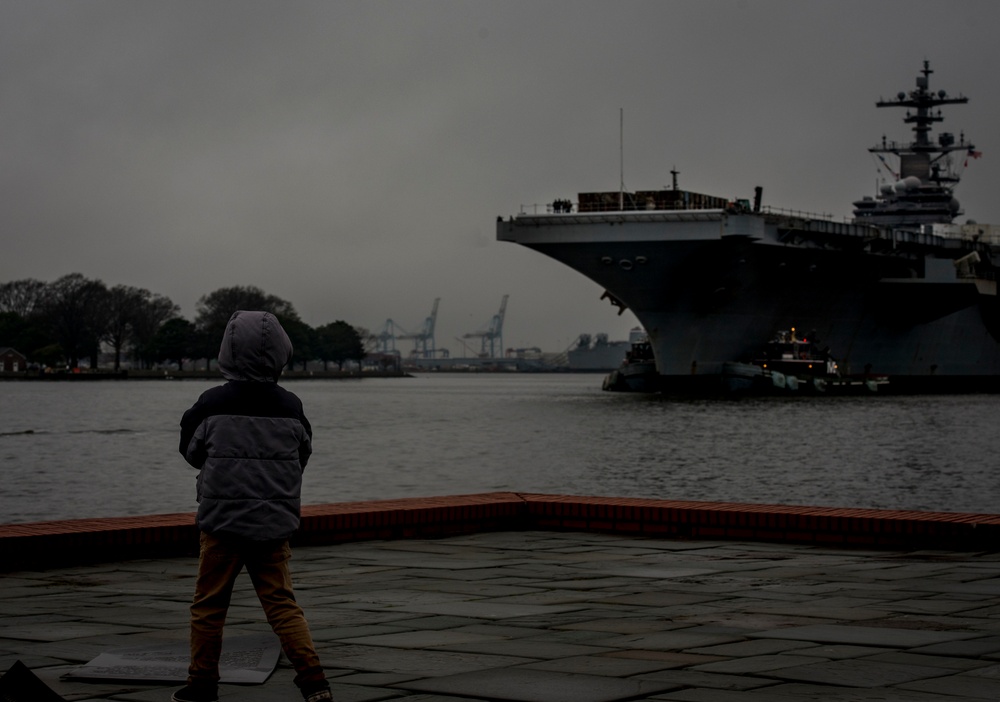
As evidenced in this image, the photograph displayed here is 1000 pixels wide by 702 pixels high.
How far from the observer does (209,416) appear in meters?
4.88

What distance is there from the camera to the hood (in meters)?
4.87

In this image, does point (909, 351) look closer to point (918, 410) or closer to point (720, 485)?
point (918, 410)

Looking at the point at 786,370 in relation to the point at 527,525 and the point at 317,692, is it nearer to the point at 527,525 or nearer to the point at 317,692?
the point at 527,525

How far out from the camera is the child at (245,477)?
4816 millimetres

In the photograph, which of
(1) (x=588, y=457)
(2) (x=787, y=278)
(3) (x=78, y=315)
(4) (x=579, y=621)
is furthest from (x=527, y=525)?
(3) (x=78, y=315)

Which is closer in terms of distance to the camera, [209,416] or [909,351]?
[209,416]

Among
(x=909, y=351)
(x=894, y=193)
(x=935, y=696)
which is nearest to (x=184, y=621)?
(x=935, y=696)

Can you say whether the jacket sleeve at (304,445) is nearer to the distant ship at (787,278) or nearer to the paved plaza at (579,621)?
the paved plaza at (579,621)

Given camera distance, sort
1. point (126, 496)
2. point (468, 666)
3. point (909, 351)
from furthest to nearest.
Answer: point (909, 351)
point (126, 496)
point (468, 666)

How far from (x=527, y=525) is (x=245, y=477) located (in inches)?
242

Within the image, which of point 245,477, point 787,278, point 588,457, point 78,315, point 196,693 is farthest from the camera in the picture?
point 78,315

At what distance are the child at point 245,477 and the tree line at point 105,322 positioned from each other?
121m

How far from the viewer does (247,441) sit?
16.0 ft

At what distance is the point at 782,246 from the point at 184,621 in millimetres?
51411
